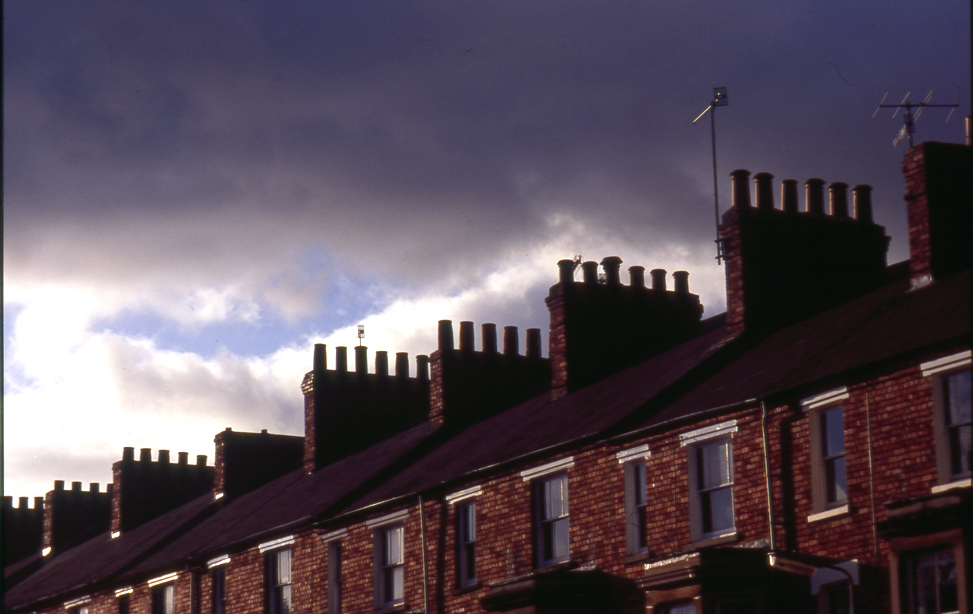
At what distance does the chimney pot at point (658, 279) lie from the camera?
3120cm

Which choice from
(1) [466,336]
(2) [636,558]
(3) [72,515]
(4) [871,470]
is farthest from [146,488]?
(4) [871,470]

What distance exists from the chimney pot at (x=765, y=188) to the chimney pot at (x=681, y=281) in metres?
5.70

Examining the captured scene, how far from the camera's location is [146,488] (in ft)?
152

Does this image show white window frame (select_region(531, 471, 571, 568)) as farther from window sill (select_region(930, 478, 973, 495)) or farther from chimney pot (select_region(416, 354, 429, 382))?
chimney pot (select_region(416, 354, 429, 382))

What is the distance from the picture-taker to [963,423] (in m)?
17.8

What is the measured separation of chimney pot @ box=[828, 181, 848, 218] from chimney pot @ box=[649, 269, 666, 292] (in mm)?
5381

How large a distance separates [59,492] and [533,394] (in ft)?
78.3

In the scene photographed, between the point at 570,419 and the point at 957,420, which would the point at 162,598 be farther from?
the point at 957,420

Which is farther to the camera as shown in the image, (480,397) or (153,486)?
(153,486)

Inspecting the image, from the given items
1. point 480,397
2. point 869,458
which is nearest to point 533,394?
point 480,397

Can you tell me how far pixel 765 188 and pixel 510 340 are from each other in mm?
10363

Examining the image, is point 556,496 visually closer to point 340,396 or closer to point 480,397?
point 480,397

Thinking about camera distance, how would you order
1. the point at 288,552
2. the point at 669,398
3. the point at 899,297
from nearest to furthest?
the point at 899,297 < the point at 669,398 < the point at 288,552

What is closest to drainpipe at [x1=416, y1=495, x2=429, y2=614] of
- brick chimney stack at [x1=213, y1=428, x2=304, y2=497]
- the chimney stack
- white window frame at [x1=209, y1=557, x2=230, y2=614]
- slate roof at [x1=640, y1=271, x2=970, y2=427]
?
slate roof at [x1=640, y1=271, x2=970, y2=427]
